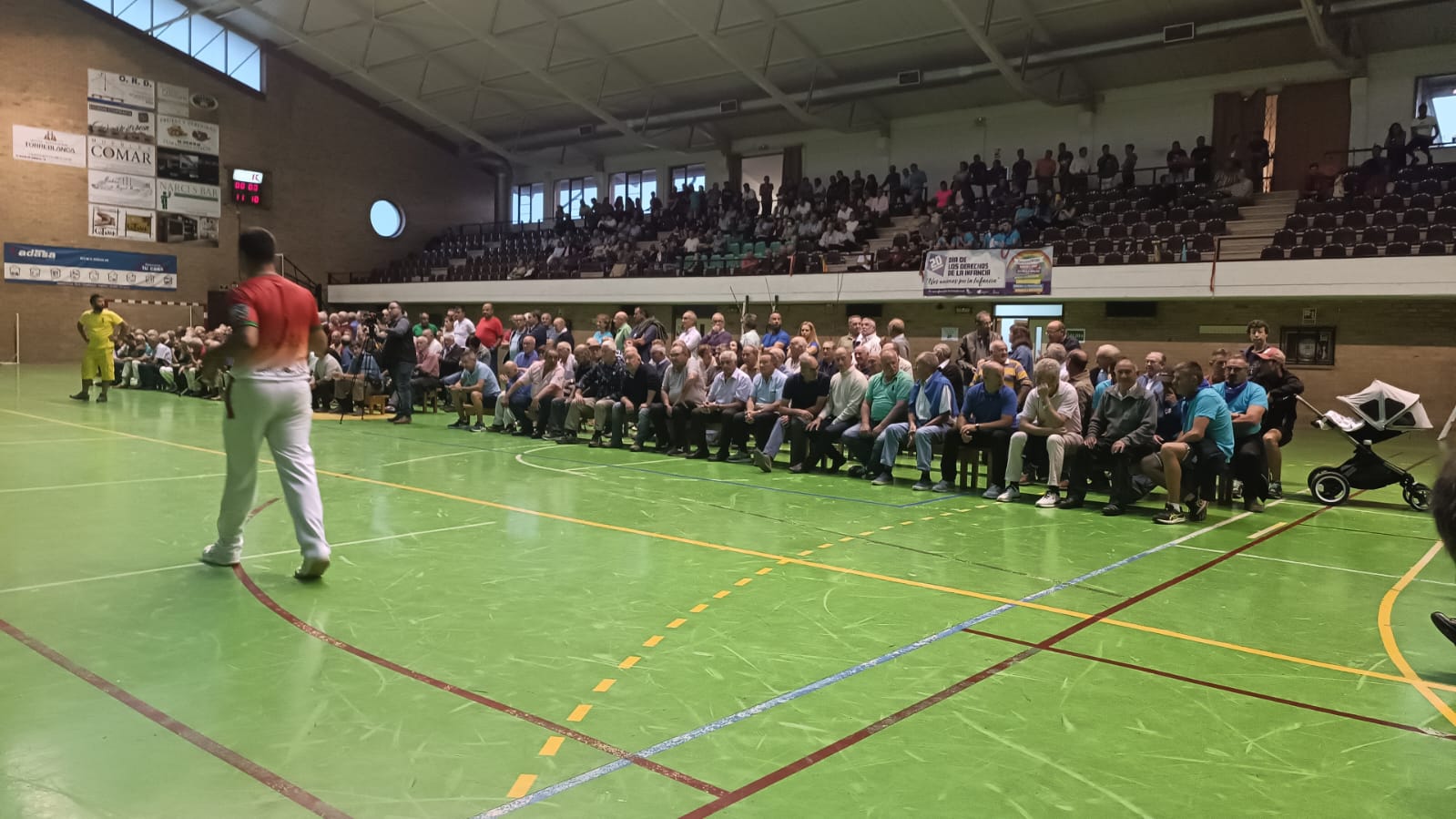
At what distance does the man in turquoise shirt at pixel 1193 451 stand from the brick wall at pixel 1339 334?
965 cm

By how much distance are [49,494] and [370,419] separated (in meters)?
7.53

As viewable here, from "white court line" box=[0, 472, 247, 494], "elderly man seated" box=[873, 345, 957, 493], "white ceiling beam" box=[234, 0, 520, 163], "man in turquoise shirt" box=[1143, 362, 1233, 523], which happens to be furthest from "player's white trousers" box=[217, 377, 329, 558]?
"white ceiling beam" box=[234, 0, 520, 163]

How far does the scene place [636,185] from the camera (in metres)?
32.5

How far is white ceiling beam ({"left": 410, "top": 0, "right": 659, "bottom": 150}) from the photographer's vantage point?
23.8m

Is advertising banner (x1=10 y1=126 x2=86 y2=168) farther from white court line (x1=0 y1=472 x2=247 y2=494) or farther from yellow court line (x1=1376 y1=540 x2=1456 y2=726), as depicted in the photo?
yellow court line (x1=1376 y1=540 x2=1456 y2=726)

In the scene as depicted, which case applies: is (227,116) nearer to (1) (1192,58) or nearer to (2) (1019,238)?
(2) (1019,238)

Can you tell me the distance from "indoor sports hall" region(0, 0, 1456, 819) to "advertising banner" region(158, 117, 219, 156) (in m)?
0.11

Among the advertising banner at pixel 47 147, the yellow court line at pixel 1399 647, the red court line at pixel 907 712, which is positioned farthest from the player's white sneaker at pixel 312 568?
the advertising banner at pixel 47 147

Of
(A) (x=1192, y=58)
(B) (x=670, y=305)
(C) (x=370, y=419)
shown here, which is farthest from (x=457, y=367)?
(A) (x=1192, y=58)

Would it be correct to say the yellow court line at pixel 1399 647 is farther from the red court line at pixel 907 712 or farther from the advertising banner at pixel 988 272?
the advertising banner at pixel 988 272

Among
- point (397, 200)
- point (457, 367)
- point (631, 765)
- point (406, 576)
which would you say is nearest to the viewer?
point (631, 765)

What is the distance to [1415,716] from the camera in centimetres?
364

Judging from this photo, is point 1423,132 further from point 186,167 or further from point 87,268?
point 87,268

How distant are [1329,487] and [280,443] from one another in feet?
30.5
